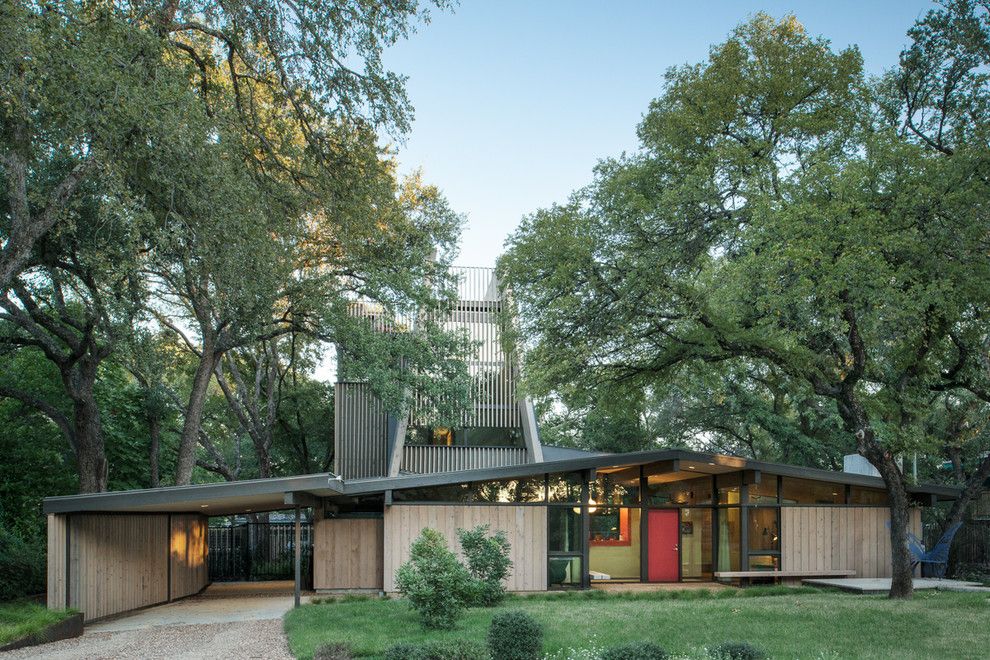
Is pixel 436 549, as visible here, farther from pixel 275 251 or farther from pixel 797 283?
pixel 797 283

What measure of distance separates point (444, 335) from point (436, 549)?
6507 millimetres

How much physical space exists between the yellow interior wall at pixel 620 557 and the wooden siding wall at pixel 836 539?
3150mm

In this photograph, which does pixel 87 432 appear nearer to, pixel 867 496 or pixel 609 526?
pixel 609 526

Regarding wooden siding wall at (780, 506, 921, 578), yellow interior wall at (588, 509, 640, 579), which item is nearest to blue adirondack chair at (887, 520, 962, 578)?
wooden siding wall at (780, 506, 921, 578)

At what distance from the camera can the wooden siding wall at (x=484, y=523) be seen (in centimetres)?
1725

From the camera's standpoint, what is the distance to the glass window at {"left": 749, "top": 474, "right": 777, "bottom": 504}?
63.7 feet

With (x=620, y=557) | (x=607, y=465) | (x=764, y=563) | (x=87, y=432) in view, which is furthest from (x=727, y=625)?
(x=87, y=432)

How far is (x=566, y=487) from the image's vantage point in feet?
60.4

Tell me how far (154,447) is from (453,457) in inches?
329

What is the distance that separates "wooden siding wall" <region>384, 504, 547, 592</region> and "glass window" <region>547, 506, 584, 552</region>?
0.65 feet

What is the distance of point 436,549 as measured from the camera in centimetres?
1271

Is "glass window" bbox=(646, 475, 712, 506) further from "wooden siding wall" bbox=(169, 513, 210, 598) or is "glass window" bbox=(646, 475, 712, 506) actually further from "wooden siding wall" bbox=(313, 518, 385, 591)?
"wooden siding wall" bbox=(169, 513, 210, 598)

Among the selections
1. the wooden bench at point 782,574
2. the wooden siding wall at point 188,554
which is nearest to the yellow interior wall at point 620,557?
the wooden bench at point 782,574

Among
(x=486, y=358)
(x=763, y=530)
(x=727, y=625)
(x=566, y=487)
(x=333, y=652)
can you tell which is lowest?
(x=763, y=530)
